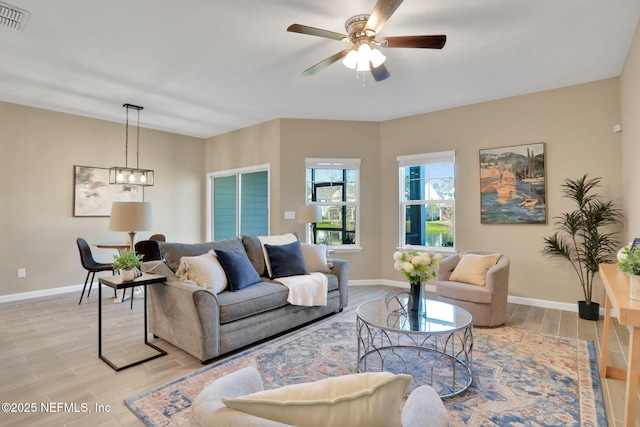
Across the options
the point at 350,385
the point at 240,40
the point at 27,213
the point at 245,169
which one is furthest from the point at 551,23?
the point at 27,213

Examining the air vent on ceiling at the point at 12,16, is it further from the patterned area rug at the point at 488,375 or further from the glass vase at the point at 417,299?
the glass vase at the point at 417,299

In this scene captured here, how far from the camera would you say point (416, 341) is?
301 cm

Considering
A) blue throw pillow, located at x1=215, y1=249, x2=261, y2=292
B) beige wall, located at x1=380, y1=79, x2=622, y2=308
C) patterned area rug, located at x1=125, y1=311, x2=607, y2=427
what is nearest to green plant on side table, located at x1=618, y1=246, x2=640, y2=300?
patterned area rug, located at x1=125, y1=311, x2=607, y2=427

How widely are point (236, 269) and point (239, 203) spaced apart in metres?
3.46

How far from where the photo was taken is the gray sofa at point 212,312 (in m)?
2.60

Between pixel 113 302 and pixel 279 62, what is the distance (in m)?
3.89

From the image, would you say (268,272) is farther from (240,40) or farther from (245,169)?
(245,169)

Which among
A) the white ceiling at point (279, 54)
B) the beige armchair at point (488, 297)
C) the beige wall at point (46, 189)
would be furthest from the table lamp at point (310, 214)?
the beige wall at point (46, 189)

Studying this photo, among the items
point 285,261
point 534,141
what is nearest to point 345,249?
point 285,261

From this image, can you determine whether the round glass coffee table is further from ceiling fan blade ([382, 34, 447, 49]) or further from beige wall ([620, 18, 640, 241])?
beige wall ([620, 18, 640, 241])

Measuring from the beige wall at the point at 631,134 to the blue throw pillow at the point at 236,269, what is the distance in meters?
3.74

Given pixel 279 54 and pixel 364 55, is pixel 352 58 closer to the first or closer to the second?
pixel 364 55

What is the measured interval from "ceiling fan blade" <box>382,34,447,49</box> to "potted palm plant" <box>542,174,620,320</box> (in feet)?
9.12

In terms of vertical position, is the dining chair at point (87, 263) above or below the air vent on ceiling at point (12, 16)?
below
